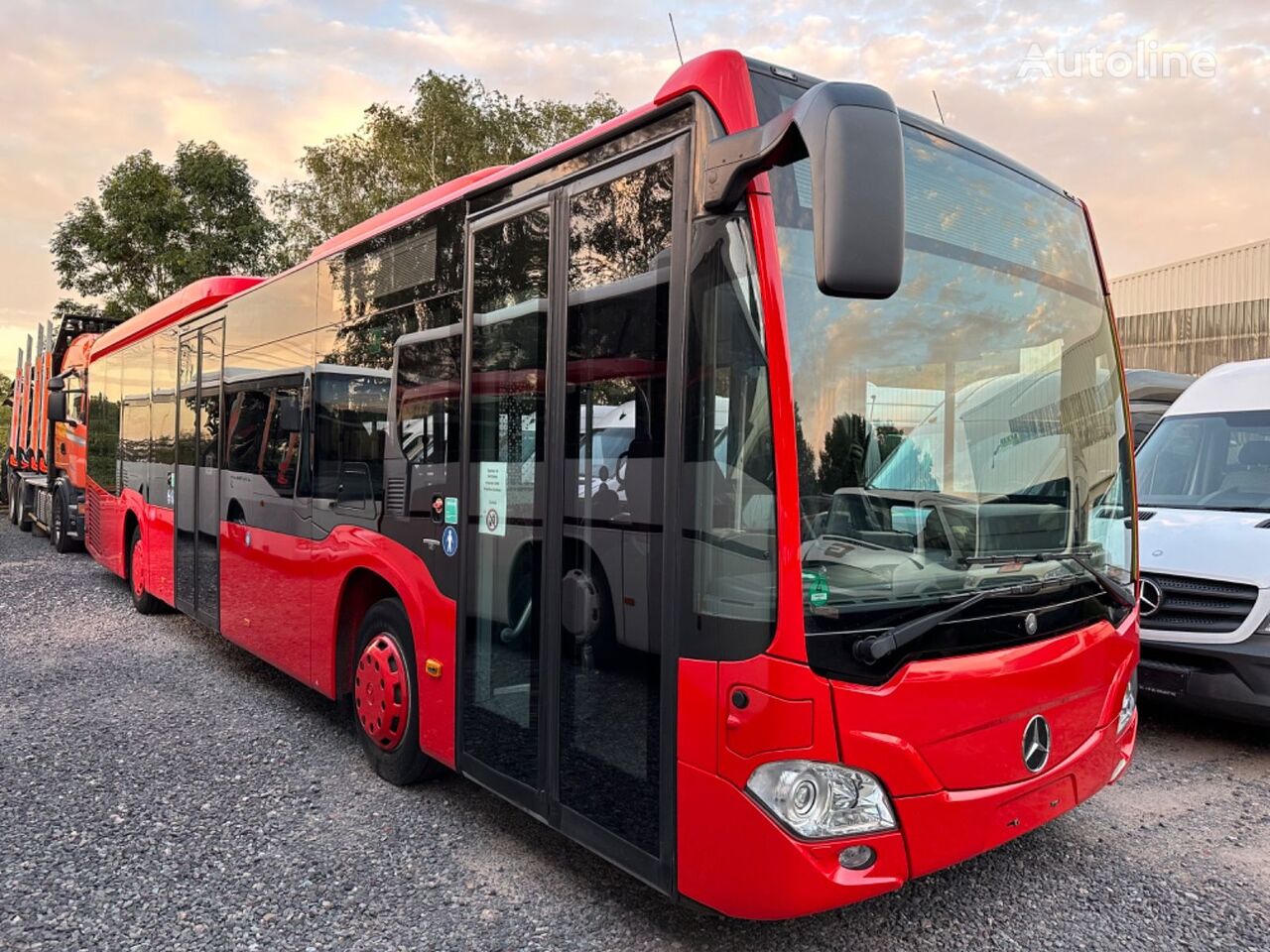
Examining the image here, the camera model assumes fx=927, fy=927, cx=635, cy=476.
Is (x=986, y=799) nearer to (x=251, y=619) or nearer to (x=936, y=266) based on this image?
(x=936, y=266)

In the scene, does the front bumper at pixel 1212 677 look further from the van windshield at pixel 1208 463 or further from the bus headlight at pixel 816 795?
the bus headlight at pixel 816 795

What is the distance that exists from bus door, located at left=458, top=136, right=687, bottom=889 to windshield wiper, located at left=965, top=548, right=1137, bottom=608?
40.6 inches

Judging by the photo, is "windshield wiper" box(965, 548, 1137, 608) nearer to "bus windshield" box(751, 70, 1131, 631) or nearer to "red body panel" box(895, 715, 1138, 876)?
"bus windshield" box(751, 70, 1131, 631)

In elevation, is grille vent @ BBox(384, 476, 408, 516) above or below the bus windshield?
below

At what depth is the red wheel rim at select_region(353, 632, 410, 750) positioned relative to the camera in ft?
14.0

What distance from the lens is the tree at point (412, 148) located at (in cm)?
3028

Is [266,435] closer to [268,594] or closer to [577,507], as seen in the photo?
[268,594]

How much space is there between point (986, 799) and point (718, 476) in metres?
1.26

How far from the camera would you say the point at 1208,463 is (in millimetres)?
6043

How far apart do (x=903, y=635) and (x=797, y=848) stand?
2.12 ft

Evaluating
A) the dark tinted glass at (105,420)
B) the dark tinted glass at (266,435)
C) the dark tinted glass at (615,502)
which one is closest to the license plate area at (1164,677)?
the dark tinted glass at (615,502)

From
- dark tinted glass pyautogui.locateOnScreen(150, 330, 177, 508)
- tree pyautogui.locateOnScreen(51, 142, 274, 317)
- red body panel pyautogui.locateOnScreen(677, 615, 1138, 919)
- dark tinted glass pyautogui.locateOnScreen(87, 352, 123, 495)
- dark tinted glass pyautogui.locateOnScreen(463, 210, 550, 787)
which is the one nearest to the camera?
red body panel pyautogui.locateOnScreen(677, 615, 1138, 919)

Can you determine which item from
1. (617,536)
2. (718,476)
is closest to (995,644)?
(718,476)

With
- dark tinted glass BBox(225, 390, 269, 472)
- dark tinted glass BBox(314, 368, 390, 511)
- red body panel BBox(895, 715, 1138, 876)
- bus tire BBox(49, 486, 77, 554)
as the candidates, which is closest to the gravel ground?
red body panel BBox(895, 715, 1138, 876)
